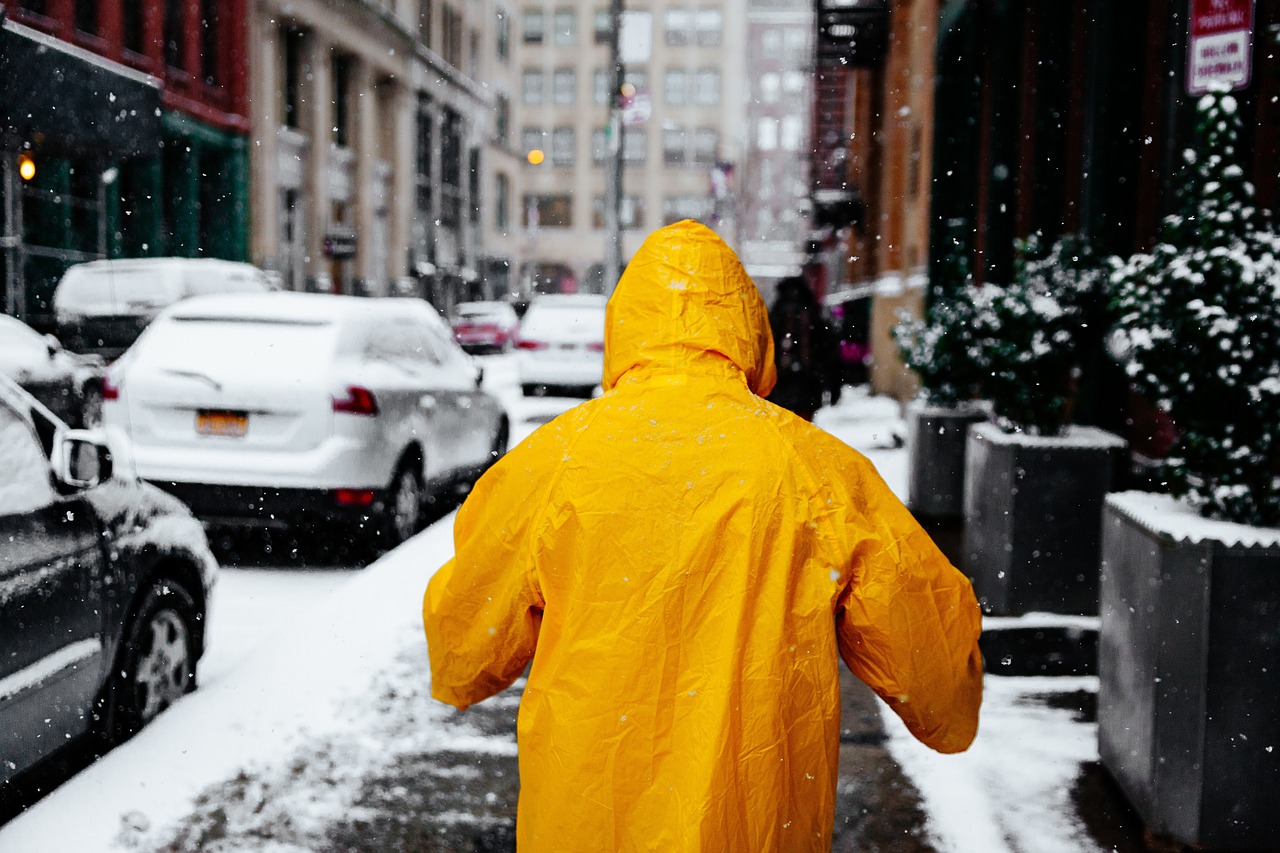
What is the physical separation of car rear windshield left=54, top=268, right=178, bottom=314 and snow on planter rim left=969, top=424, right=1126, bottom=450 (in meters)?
10.1

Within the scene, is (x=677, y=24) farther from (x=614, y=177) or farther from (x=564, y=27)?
(x=614, y=177)

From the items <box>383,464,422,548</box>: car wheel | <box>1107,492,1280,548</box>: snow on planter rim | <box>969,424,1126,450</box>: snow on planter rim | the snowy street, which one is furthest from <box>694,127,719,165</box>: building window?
<box>1107,492,1280,548</box>: snow on planter rim

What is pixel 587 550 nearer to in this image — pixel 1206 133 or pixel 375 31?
pixel 1206 133

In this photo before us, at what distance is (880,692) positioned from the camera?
2072mm

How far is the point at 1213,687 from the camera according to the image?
3.77 meters

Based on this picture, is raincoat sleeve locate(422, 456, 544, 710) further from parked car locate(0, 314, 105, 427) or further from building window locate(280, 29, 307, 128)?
building window locate(280, 29, 307, 128)

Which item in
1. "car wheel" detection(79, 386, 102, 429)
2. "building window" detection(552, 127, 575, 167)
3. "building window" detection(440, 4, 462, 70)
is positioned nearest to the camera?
"car wheel" detection(79, 386, 102, 429)

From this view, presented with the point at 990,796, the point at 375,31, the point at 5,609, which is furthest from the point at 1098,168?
the point at 375,31

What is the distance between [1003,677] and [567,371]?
14.6 meters

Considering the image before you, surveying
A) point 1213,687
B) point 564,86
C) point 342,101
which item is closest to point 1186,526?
point 1213,687

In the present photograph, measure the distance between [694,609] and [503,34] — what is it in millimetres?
60780

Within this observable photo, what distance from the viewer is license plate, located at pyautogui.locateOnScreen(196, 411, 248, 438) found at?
7.76 metres

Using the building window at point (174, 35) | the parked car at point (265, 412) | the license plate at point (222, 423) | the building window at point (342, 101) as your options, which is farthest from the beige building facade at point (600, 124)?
the license plate at point (222, 423)

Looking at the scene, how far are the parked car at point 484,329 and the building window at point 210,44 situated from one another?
990 cm
